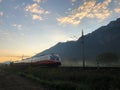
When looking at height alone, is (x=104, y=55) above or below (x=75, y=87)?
above

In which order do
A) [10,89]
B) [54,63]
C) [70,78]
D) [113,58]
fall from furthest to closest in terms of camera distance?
[113,58] → [54,63] → [70,78] → [10,89]

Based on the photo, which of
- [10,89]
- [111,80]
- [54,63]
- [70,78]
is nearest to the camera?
[111,80]

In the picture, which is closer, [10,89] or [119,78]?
[119,78]

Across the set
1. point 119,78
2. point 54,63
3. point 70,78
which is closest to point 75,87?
point 119,78

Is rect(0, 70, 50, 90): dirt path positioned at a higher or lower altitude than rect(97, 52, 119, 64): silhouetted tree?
lower

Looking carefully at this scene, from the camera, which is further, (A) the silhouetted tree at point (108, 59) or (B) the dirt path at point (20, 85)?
(A) the silhouetted tree at point (108, 59)

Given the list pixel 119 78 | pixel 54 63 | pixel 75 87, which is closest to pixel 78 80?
pixel 75 87

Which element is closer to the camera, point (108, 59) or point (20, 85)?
point (20, 85)

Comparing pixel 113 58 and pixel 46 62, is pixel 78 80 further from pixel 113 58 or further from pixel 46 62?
pixel 113 58

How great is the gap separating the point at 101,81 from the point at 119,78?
1.63m

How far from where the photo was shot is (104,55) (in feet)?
383

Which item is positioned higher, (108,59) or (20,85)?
(108,59)

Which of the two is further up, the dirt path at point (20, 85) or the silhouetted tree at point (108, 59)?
the silhouetted tree at point (108, 59)

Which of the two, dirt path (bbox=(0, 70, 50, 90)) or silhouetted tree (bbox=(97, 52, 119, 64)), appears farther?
silhouetted tree (bbox=(97, 52, 119, 64))
